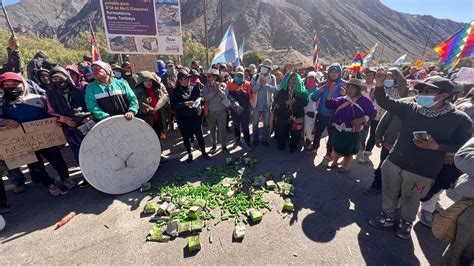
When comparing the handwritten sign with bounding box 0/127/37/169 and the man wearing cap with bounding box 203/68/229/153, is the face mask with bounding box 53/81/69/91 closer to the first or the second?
the handwritten sign with bounding box 0/127/37/169

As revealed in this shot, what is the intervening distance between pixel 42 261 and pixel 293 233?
323 cm

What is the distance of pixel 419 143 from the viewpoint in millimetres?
2699

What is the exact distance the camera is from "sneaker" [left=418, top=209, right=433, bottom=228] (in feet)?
11.2

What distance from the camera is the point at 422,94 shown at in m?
2.70

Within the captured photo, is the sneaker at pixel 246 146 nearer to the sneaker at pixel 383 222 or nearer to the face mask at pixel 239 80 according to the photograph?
the face mask at pixel 239 80

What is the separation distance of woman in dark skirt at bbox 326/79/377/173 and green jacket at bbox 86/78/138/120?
Result: 393cm

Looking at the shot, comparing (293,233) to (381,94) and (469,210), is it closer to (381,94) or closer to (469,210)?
(469,210)

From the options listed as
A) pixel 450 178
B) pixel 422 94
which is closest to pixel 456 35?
pixel 450 178

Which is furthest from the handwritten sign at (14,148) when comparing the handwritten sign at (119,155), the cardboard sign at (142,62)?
the cardboard sign at (142,62)

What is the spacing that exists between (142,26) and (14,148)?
4.41 metres

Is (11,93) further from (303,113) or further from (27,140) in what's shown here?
(303,113)

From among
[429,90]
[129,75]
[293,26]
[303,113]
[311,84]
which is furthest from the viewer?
[293,26]

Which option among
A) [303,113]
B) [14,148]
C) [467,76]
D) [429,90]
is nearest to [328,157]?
[303,113]

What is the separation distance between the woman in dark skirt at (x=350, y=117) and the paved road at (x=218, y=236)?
879 mm
